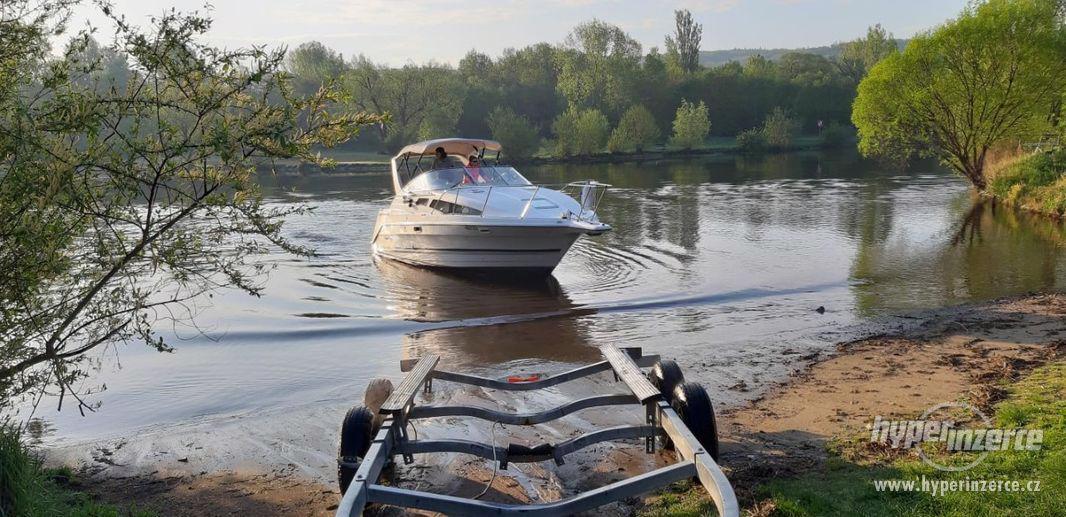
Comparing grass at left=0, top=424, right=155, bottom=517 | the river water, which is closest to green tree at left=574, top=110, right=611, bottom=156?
the river water

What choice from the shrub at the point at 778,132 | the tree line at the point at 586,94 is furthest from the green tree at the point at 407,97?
the shrub at the point at 778,132

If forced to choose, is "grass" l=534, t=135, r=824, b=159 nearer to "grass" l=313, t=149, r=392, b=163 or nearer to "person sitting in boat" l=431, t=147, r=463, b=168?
"grass" l=313, t=149, r=392, b=163

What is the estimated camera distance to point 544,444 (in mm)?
5625

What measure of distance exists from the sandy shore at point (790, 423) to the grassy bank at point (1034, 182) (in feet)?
57.0

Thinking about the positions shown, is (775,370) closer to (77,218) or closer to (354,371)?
(354,371)

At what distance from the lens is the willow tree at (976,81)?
29.8 m

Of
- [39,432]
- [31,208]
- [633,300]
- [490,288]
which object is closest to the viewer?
[31,208]

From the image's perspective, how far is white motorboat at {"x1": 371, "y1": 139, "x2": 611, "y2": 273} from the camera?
15.5 meters

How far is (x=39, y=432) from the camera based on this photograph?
27.0 ft

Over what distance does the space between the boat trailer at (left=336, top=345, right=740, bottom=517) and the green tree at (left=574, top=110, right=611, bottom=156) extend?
6293 cm

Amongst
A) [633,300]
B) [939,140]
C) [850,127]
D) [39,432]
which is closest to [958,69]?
[939,140]

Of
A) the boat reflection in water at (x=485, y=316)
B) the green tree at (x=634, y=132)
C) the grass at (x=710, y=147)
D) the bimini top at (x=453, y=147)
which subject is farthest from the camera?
the green tree at (x=634, y=132)

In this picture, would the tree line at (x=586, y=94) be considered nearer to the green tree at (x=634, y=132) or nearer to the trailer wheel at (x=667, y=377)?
the green tree at (x=634, y=132)

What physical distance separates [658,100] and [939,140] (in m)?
58.6
